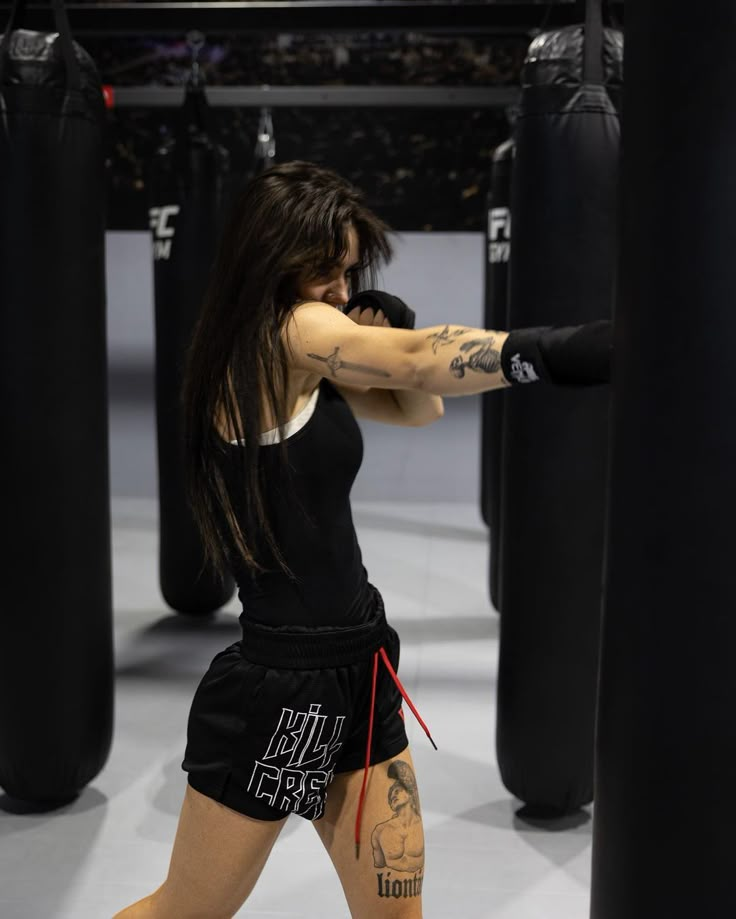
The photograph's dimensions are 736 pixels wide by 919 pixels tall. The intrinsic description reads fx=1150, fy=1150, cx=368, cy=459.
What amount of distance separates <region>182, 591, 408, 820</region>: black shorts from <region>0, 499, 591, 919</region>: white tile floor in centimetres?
83

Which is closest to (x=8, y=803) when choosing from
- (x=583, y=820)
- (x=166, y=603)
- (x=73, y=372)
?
(x=73, y=372)

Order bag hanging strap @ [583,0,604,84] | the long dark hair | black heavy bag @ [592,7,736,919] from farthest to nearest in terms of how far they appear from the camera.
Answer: bag hanging strap @ [583,0,604,84] < the long dark hair < black heavy bag @ [592,7,736,919]

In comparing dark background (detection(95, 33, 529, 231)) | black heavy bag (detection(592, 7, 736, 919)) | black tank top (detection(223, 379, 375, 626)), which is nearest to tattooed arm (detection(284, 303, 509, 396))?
black tank top (detection(223, 379, 375, 626))

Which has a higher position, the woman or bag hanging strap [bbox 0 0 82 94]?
bag hanging strap [bbox 0 0 82 94]

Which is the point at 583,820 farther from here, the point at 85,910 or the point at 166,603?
the point at 166,603

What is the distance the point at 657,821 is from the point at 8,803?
201 cm

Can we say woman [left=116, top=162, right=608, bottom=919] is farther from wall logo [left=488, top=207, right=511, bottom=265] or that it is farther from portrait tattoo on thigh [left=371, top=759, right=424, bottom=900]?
wall logo [left=488, top=207, right=511, bottom=265]

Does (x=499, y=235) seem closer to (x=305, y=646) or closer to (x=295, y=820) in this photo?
(x=295, y=820)

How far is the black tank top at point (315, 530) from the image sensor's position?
145cm

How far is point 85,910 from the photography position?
2.19 meters

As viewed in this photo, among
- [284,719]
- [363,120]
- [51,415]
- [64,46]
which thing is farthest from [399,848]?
[363,120]

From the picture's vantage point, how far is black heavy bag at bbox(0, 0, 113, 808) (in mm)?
2350

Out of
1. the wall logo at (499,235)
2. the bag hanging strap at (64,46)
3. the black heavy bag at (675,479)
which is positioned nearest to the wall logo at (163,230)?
the wall logo at (499,235)

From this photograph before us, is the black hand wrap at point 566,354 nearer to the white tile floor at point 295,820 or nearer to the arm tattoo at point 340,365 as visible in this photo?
the arm tattoo at point 340,365
